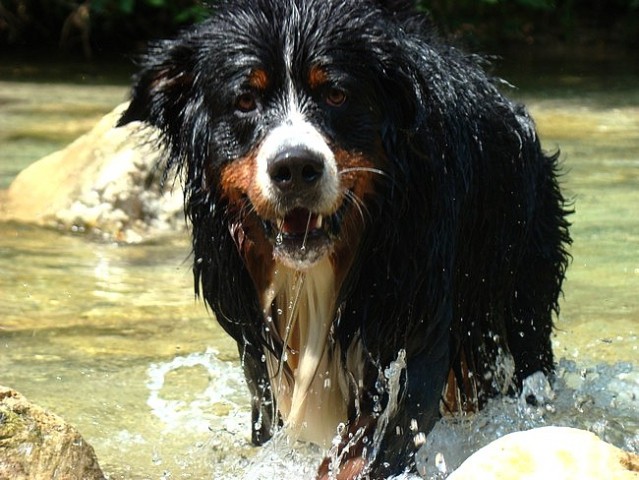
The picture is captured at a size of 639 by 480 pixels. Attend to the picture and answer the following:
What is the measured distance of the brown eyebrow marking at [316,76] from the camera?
334 centimetres

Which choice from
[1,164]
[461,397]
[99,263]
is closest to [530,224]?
[461,397]

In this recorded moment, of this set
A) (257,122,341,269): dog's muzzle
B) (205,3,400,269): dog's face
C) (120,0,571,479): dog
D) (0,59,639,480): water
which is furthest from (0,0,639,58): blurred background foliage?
(257,122,341,269): dog's muzzle

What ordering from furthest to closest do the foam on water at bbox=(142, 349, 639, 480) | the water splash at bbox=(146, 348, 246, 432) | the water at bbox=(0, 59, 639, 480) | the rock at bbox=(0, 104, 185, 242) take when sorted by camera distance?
the rock at bbox=(0, 104, 185, 242), the water splash at bbox=(146, 348, 246, 432), the water at bbox=(0, 59, 639, 480), the foam on water at bbox=(142, 349, 639, 480)

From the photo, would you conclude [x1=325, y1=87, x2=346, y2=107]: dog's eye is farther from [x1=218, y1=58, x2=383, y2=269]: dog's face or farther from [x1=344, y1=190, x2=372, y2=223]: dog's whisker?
[x1=344, y1=190, x2=372, y2=223]: dog's whisker

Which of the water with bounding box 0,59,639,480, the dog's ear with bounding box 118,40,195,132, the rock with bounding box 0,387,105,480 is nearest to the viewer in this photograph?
the rock with bounding box 0,387,105,480

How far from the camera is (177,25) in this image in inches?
544

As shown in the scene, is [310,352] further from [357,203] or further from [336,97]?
[336,97]

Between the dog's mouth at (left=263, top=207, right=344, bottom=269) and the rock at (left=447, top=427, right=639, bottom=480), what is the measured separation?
0.94 meters

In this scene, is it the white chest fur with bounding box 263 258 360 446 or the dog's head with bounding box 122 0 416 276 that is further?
the white chest fur with bounding box 263 258 360 446

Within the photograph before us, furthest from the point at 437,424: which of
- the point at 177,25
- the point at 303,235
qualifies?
the point at 177,25

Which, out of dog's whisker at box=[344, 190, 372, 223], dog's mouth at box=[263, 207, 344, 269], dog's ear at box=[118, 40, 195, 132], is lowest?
dog's mouth at box=[263, 207, 344, 269]

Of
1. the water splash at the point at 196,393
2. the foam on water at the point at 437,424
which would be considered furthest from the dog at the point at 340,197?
the water splash at the point at 196,393

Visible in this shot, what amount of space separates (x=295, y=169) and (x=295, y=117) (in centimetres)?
17

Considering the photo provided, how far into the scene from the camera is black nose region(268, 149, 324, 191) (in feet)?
10.5
